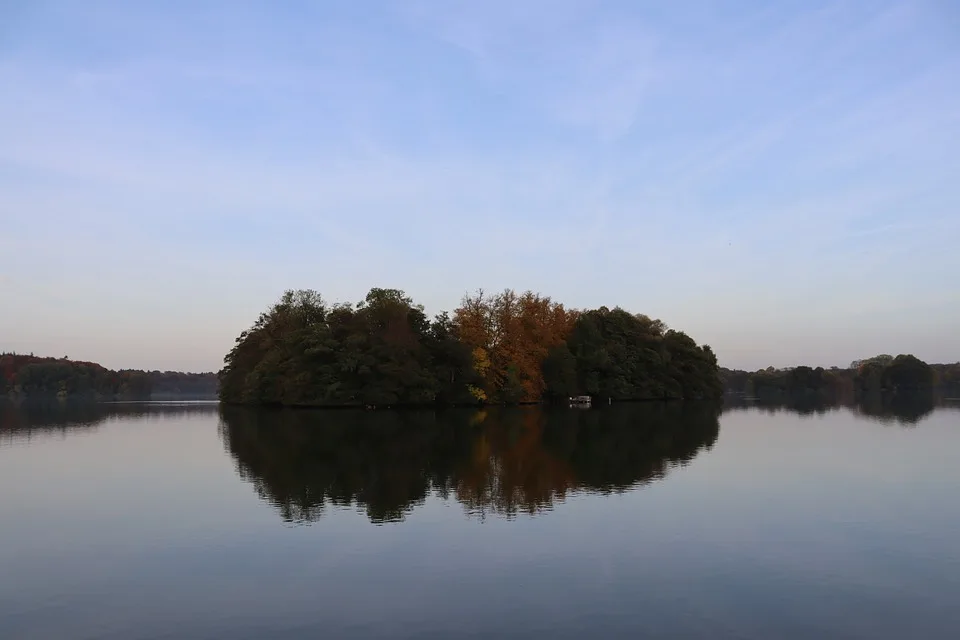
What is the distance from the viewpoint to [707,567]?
13703 mm

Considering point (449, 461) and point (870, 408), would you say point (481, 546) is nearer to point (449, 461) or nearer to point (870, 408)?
point (449, 461)

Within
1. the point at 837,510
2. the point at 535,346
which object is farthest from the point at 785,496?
the point at 535,346

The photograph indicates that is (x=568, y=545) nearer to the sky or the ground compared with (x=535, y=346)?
nearer to the ground

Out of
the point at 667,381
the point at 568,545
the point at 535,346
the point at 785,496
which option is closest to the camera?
the point at 568,545

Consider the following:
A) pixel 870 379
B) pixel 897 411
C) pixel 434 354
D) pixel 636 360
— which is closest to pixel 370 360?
pixel 434 354

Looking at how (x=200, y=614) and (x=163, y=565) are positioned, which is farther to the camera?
(x=163, y=565)

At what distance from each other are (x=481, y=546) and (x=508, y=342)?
74.0m

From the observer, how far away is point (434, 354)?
82.9 meters

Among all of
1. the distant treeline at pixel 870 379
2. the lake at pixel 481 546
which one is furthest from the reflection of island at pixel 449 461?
the distant treeline at pixel 870 379

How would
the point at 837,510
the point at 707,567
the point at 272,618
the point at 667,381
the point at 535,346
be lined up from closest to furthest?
the point at 272,618 → the point at 707,567 → the point at 837,510 → the point at 535,346 → the point at 667,381

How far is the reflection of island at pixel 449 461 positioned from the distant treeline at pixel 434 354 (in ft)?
81.5

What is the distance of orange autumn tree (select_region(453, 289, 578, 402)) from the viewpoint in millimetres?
86000

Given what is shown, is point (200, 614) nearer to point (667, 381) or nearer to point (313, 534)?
point (313, 534)

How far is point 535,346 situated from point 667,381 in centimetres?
3633
